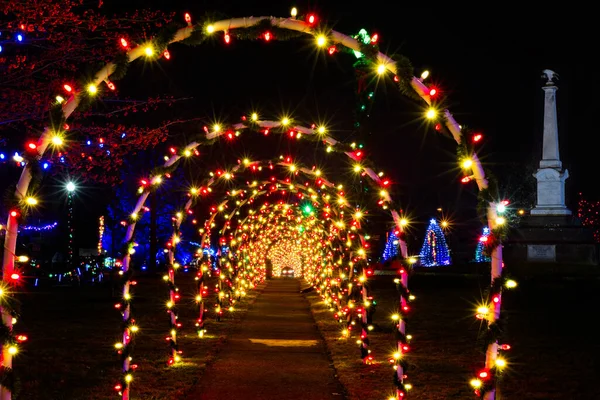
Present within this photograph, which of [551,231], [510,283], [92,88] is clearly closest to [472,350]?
[510,283]

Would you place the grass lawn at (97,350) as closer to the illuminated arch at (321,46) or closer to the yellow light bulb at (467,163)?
the illuminated arch at (321,46)

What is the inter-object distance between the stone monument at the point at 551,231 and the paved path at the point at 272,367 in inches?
919

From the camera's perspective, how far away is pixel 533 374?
10430mm

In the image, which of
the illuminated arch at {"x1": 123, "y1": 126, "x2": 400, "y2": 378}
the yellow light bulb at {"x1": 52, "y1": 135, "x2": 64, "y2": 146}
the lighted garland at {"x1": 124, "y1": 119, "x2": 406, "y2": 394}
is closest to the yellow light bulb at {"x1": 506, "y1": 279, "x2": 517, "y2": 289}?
the illuminated arch at {"x1": 123, "y1": 126, "x2": 400, "y2": 378}

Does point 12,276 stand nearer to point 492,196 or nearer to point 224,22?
point 224,22

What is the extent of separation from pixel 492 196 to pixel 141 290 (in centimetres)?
2625

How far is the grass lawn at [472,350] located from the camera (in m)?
9.45

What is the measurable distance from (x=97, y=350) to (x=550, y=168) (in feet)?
97.6

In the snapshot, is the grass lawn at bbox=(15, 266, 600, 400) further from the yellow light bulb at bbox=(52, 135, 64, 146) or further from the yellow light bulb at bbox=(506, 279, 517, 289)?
the yellow light bulb at bbox=(52, 135, 64, 146)

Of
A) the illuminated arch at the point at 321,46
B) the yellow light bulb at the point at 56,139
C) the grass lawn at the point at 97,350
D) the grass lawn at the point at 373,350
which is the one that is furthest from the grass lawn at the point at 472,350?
the yellow light bulb at the point at 56,139

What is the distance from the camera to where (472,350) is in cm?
1320

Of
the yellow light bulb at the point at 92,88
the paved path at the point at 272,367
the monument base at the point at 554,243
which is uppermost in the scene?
the monument base at the point at 554,243

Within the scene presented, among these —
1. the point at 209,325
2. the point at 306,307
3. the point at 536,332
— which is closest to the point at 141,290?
the point at 306,307

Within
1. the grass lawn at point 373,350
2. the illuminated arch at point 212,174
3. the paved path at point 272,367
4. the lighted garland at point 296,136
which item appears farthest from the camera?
the lighted garland at point 296,136
